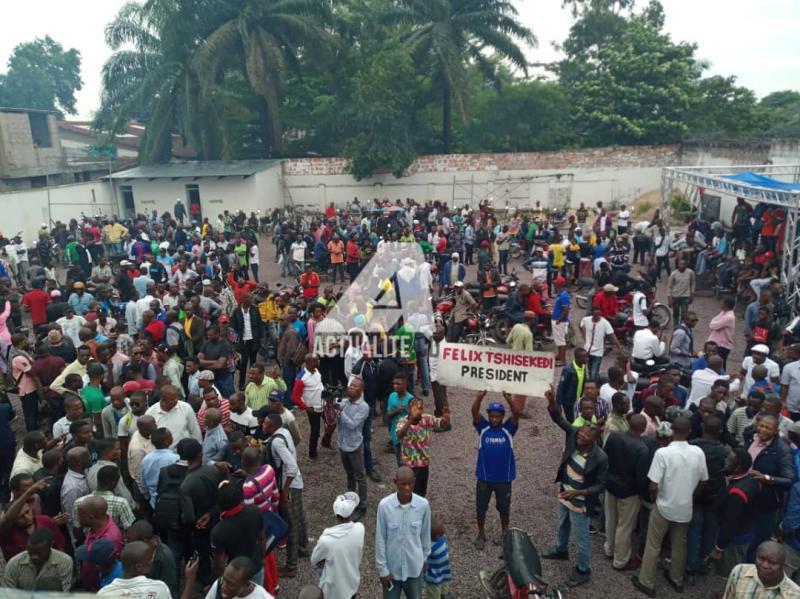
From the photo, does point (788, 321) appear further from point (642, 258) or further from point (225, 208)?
point (225, 208)

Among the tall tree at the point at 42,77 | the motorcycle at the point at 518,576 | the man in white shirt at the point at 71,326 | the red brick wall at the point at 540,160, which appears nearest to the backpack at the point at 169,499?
the motorcycle at the point at 518,576

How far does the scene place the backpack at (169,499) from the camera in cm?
503

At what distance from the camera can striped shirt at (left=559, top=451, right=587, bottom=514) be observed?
219 inches

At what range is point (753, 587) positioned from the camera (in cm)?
401

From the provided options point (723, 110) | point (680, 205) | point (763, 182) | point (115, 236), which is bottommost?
point (680, 205)

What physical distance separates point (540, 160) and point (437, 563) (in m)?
26.9

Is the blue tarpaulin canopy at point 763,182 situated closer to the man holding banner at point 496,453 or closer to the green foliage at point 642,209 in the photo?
the green foliage at point 642,209

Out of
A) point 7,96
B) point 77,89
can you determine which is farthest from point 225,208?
point 77,89

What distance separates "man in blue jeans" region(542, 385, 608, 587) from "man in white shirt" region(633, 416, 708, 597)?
452 millimetres

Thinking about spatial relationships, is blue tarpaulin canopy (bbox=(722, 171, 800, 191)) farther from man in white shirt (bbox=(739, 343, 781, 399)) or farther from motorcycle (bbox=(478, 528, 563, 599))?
motorcycle (bbox=(478, 528, 563, 599))

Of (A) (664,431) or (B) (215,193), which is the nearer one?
(A) (664,431)

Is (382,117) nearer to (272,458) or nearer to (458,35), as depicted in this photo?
(458,35)

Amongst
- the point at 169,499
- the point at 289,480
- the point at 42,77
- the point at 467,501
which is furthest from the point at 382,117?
the point at 42,77

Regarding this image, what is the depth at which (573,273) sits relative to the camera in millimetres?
16344
